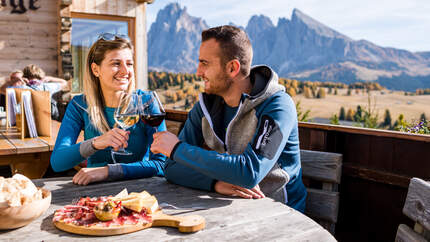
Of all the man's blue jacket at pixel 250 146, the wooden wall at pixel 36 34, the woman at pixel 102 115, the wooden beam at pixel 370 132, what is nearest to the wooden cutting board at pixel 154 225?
the man's blue jacket at pixel 250 146

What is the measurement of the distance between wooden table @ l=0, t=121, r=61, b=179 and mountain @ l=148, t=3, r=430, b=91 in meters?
80.3

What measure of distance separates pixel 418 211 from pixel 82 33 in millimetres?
8028

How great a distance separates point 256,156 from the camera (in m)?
1.44

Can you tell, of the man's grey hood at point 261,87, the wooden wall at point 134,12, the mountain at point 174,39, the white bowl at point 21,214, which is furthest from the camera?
the mountain at point 174,39

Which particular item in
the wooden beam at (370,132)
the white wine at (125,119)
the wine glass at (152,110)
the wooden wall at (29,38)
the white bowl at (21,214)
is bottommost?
the white bowl at (21,214)

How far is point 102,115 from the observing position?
2.14 meters

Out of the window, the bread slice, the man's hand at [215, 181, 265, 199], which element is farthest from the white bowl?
the window

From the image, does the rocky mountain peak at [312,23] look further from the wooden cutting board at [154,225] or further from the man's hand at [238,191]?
the wooden cutting board at [154,225]

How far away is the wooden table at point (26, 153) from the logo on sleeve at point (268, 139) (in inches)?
66.3

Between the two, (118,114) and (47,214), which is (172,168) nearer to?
(118,114)

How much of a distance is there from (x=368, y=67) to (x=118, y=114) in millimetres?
88407

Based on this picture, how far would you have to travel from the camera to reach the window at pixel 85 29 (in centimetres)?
786

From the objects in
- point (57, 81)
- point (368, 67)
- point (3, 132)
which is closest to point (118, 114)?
point (3, 132)

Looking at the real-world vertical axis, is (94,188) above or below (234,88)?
below
